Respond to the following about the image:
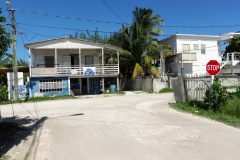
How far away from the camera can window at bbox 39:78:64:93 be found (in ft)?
60.4

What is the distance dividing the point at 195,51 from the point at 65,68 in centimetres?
1766

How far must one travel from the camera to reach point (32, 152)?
4543mm

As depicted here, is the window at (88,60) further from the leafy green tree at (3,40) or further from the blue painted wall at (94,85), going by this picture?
the leafy green tree at (3,40)

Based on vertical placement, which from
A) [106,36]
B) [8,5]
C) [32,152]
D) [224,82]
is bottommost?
[32,152]

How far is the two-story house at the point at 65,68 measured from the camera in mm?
18250

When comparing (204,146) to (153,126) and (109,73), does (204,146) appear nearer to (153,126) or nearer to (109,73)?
(153,126)

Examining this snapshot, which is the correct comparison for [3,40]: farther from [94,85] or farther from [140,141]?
[94,85]

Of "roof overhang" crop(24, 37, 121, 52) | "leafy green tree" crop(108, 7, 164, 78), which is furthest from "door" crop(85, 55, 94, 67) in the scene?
"leafy green tree" crop(108, 7, 164, 78)

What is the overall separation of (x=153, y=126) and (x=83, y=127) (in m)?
2.56

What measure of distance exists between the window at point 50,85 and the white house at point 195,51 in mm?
15261

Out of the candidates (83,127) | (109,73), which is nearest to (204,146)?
(83,127)

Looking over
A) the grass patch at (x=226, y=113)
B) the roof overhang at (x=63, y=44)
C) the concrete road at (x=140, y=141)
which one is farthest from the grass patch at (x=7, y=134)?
the roof overhang at (x=63, y=44)

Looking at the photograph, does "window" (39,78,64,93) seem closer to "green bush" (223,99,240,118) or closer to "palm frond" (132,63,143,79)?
"palm frond" (132,63,143,79)

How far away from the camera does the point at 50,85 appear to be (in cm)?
1852
